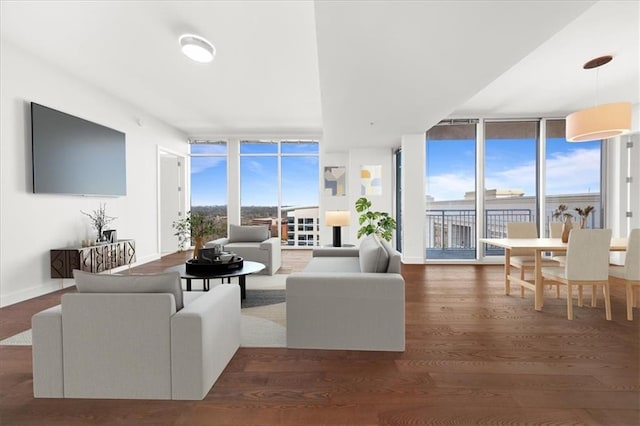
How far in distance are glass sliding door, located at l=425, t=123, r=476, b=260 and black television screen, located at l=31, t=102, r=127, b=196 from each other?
539cm

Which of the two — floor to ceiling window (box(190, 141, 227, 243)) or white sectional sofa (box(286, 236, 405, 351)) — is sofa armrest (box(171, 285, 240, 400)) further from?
floor to ceiling window (box(190, 141, 227, 243))

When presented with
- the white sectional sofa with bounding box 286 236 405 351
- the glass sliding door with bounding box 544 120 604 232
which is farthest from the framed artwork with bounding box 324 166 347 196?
the white sectional sofa with bounding box 286 236 405 351

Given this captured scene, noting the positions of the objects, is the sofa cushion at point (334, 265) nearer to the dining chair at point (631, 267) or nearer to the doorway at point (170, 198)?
the dining chair at point (631, 267)

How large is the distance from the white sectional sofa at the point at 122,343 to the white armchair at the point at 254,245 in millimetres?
2838

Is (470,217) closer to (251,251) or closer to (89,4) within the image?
(251,251)

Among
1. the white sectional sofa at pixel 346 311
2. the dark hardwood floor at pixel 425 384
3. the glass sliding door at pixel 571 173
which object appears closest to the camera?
the dark hardwood floor at pixel 425 384

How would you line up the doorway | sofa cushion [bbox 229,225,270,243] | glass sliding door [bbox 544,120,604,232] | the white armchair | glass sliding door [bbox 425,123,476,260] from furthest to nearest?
the doorway → glass sliding door [bbox 425,123,476,260] → glass sliding door [bbox 544,120,604,232] → sofa cushion [bbox 229,225,270,243] → the white armchair

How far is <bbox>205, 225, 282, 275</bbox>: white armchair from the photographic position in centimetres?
490

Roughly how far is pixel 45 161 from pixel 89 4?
2013 mm

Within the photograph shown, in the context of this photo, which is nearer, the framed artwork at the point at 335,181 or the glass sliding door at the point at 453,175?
the glass sliding door at the point at 453,175

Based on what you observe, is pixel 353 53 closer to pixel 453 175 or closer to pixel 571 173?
pixel 453 175

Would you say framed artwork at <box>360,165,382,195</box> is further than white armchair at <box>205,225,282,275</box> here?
Yes

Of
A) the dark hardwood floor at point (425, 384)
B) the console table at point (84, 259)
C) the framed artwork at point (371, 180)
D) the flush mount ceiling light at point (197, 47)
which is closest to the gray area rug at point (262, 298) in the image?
the dark hardwood floor at point (425, 384)

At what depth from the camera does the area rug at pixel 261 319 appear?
101 inches
